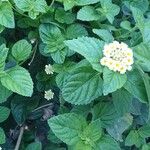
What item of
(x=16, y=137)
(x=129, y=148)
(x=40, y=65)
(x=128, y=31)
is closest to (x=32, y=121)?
(x=16, y=137)

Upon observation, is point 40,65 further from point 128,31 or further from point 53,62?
point 128,31

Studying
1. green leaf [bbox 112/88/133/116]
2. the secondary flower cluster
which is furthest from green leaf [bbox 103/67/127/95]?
green leaf [bbox 112/88/133/116]

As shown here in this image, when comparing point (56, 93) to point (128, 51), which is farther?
point (56, 93)

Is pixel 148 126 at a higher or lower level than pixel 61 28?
lower

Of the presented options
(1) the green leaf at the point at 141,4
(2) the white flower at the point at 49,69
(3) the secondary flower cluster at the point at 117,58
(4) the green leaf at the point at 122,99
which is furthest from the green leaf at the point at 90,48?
(1) the green leaf at the point at 141,4

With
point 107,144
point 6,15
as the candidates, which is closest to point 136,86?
point 107,144

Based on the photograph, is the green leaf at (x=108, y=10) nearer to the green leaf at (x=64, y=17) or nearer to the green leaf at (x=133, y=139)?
the green leaf at (x=64, y=17)
